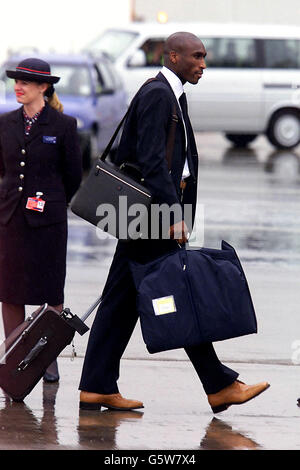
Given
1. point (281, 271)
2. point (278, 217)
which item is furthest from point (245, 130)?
point (281, 271)

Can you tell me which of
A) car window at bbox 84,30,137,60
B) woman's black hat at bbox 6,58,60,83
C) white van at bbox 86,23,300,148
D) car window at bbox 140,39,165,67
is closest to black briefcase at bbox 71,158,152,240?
woman's black hat at bbox 6,58,60,83

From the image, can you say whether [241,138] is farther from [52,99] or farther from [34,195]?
[34,195]

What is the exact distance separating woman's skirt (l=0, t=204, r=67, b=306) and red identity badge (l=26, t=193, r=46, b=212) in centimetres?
6

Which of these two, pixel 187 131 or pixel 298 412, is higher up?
pixel 187 131

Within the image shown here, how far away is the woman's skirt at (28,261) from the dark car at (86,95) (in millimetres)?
10303

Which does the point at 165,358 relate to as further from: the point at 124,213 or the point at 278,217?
the point at 278,217

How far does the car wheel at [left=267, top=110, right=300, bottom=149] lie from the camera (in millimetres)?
21828

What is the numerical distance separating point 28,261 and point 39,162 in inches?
20.6

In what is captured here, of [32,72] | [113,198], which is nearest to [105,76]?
[32,72]

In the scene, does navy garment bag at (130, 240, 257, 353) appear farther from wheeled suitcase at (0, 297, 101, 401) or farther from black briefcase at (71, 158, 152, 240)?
wheeled suitcase at (0, 297, 101, 401)

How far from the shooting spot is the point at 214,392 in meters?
5.98

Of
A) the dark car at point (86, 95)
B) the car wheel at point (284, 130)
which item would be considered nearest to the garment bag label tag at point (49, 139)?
the dark car at point (86, 95)

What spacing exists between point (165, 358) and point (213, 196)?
324 inches

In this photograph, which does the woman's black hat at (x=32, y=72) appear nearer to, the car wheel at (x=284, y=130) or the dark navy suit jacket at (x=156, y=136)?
the dark navy suit jacket at (x=156, y=136)
